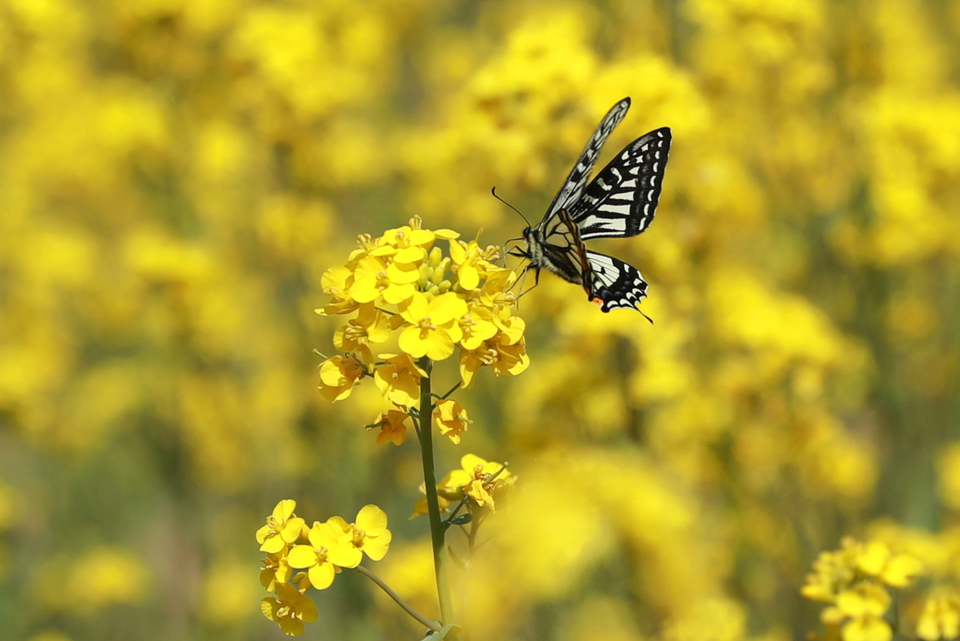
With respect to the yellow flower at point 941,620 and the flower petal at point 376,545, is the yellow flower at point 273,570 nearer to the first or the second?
the flower petal at point 376,545

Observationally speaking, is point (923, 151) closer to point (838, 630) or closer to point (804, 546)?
point (804, 546)

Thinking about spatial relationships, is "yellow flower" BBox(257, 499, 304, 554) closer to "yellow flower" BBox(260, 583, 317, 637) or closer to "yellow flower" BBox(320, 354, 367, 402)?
"yellow flower" BBox(260, 583, 317, 637)

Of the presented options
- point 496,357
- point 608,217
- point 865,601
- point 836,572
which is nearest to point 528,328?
point 608,217

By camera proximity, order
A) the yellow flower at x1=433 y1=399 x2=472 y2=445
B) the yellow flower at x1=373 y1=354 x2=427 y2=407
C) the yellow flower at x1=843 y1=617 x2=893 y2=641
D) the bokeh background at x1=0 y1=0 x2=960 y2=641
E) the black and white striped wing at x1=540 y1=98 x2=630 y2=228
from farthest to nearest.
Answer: the bokeh background at x1=0 y1=0 x2=960 y2=641
the black and white striped wing at x1=540 y1=98 x2=630 y2=228
the yellow flower at x1=843 y1=617 x2=893 y2=641
the yellow flower at x1=433 y1=399 x2=472 y2=445
the yellow flower at x1=373 y1=354 x2=427 y2=407

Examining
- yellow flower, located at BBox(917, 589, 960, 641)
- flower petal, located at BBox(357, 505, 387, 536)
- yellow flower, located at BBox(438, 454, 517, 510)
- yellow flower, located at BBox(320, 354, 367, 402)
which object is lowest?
yellow flower, located at BBox(917, 589, 960, 641)

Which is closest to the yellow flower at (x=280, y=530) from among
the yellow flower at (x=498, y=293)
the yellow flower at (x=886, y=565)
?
the yellow flower at (x=498, y=293)

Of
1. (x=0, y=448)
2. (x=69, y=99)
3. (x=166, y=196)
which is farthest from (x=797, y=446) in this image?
(x=69, y=99)

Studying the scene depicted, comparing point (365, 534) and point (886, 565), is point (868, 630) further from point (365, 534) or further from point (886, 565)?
point (365, 534)

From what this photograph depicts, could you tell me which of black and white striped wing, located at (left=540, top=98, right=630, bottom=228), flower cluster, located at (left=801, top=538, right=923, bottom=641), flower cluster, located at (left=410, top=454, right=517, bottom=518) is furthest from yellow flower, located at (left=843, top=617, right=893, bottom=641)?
black and white striped wing, located at (left=540, top=98, right=630, bottom=228)
